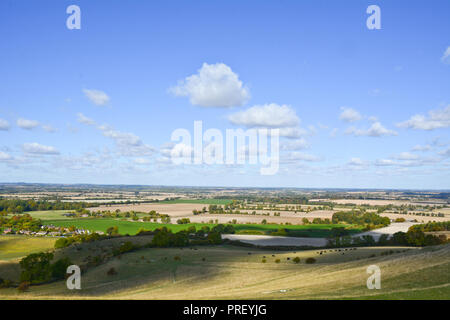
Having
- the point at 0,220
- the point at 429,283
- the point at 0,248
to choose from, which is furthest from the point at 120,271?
the point at 0,220

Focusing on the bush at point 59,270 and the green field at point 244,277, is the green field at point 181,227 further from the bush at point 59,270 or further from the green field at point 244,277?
the bush at point 59,270

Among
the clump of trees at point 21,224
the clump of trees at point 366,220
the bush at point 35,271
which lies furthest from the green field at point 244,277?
the clump of trees at point 366,220

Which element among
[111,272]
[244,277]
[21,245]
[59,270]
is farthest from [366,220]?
[21,245]

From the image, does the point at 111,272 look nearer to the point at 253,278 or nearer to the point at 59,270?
the point at 59,270

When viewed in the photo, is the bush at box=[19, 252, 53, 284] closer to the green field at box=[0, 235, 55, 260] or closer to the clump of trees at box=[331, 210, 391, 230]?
the green field at box=[0, 235, 55, 260]

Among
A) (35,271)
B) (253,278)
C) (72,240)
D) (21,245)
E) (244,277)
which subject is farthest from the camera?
(21,245)

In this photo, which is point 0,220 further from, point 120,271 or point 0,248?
point 120,271
